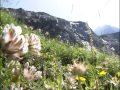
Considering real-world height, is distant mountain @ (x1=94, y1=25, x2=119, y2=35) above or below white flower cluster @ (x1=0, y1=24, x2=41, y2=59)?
below

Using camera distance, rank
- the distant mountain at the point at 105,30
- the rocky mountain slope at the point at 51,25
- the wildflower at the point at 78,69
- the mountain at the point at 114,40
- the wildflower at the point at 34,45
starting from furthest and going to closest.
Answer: the mountain at the point at 114,40 < the rocky mountain slope at the point at 51,25 < the distant mountain at the point at 105,30 < the wildflower at the point at 34,45 < the wildflower at the point at 78,69

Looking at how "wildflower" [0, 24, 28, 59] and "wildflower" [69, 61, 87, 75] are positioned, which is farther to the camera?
"wildflower" [69, 61, 87, 75]

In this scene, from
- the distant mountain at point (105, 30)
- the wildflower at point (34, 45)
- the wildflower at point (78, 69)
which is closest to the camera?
the wildflower at point (78, 69)

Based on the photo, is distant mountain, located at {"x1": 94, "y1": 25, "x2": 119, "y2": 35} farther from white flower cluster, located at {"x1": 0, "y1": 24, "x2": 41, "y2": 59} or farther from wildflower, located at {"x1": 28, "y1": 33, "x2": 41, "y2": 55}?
white flower cluster, located at {"x1": 0, "y1": 24, "x2": 41, "y2": 59}

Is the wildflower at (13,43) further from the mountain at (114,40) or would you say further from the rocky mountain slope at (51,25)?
the rocky mountain slope at (51,25)

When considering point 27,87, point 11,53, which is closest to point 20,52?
point 11,53

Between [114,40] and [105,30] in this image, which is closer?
[105,30]

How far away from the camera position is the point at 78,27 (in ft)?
61.6

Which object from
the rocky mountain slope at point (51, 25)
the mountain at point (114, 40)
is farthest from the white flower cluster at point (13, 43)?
the rocky mountain slope at point (51, 25)

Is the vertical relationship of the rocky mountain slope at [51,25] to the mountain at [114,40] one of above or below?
above

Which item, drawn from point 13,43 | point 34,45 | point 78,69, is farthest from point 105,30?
point 13,43

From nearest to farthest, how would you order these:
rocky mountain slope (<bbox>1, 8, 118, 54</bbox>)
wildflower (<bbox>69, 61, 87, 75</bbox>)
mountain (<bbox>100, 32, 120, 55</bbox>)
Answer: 1. wildflower (<bbox>69, 61, 87, 75</bbox>)
2. rocky mountain slope (<bbox>1, 8, 118, 54</bbox>)
3. mountain (<bbox>100, 32, 120, 55</bbox>)

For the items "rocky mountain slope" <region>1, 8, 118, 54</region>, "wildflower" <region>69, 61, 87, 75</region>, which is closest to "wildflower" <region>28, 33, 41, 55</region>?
"wildflower" <region>69, 61, 87, 75</region>

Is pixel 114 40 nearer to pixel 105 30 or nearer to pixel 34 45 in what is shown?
pixel 105 30
